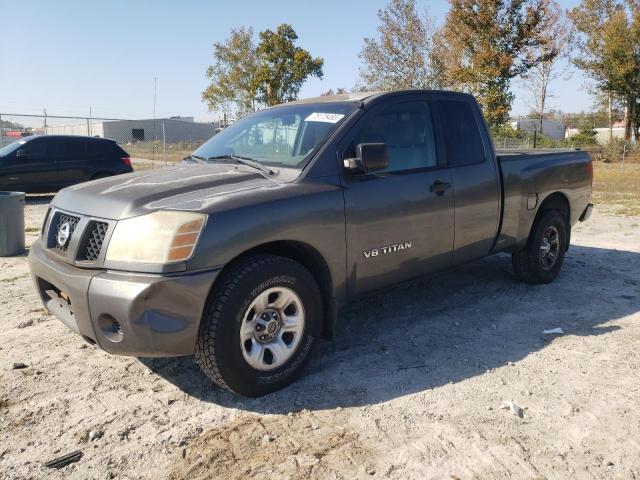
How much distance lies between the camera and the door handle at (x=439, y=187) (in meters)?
4.12

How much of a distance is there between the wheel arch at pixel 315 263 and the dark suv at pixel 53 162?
10.8m

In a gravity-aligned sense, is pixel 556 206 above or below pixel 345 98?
below

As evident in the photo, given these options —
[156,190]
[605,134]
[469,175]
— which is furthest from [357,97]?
[605,134]

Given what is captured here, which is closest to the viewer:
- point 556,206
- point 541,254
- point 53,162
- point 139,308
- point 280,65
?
point 139,308

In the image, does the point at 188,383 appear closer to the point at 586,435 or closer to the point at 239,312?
the point at 239,312

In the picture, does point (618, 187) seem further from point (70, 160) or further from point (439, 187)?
point (70, 160)

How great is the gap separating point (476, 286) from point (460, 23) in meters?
21.0

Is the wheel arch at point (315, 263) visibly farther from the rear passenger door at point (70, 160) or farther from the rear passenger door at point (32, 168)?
the rear passenger door at point (32, 168)

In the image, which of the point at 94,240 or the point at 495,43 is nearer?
the point at 94,240

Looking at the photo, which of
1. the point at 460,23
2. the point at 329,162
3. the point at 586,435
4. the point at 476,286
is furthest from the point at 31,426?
the point at 460,23

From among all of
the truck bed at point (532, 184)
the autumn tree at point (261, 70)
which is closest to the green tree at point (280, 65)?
the autumn tree at point (261, 70)

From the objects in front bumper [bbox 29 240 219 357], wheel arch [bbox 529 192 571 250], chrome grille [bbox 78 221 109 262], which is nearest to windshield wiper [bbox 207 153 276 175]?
front bumper [bbox 29 240 219 357]

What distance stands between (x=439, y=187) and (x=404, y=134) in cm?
49

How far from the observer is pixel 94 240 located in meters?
3.07
